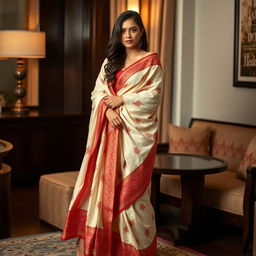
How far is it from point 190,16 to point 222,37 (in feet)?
1.48

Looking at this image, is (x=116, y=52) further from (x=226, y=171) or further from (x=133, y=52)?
(x=226, y=171)

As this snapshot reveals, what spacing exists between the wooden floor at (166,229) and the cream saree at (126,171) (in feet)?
2.47

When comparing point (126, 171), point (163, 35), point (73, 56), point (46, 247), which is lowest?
point (46, 247)

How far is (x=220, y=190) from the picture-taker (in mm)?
4406

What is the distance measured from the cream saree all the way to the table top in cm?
60

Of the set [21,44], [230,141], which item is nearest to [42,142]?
[21,44]

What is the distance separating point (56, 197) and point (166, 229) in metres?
0.88

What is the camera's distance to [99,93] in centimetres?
363

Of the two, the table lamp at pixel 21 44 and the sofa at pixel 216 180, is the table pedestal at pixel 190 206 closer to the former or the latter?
the sofa at pixel 216 180

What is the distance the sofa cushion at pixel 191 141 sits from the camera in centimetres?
522

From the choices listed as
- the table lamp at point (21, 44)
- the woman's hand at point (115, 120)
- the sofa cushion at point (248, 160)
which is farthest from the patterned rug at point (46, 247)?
the table lamp at point (21, 44)

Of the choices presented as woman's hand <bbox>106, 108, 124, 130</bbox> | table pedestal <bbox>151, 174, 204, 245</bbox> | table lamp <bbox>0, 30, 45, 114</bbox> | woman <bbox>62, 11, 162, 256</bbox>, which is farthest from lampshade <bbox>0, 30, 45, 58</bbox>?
woman's hand <bbox>106, 108, 124, 130</bbox>

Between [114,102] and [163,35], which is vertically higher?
[163,35]

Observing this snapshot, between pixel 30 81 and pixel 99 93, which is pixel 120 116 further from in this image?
pixel 30 81
